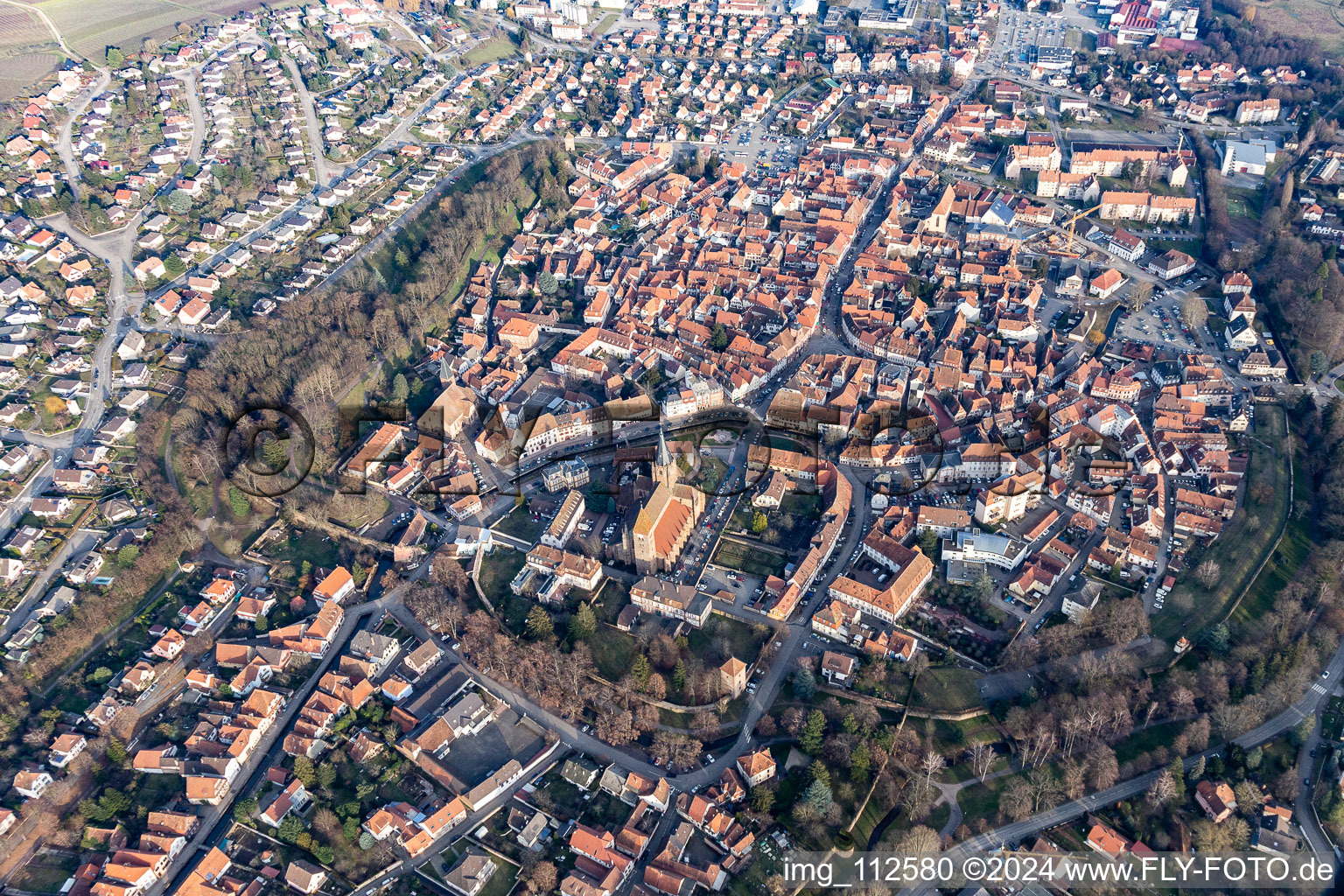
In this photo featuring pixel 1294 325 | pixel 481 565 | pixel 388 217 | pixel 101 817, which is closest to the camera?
pixel 101 817

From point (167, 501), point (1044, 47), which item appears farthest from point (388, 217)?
point (1044, 47)

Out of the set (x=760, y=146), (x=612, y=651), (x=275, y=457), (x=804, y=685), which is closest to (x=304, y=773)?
(x=612, y=651)

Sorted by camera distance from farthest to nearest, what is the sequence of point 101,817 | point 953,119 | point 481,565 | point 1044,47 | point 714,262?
point 1044,47 < point 953,119 < point 714,262 < point 481,565 < point 101,817

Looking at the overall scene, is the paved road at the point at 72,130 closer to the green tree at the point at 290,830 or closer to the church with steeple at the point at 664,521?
the church with steeple at the point at 664,521

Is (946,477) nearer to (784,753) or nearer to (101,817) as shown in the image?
(784,753)

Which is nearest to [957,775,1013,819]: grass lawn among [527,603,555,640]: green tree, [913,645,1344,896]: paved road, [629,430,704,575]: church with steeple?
[913,645,1344,896]: paved road

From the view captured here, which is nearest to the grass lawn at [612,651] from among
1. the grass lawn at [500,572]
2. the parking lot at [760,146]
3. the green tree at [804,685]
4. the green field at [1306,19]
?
the grass lawn at [500,572]
